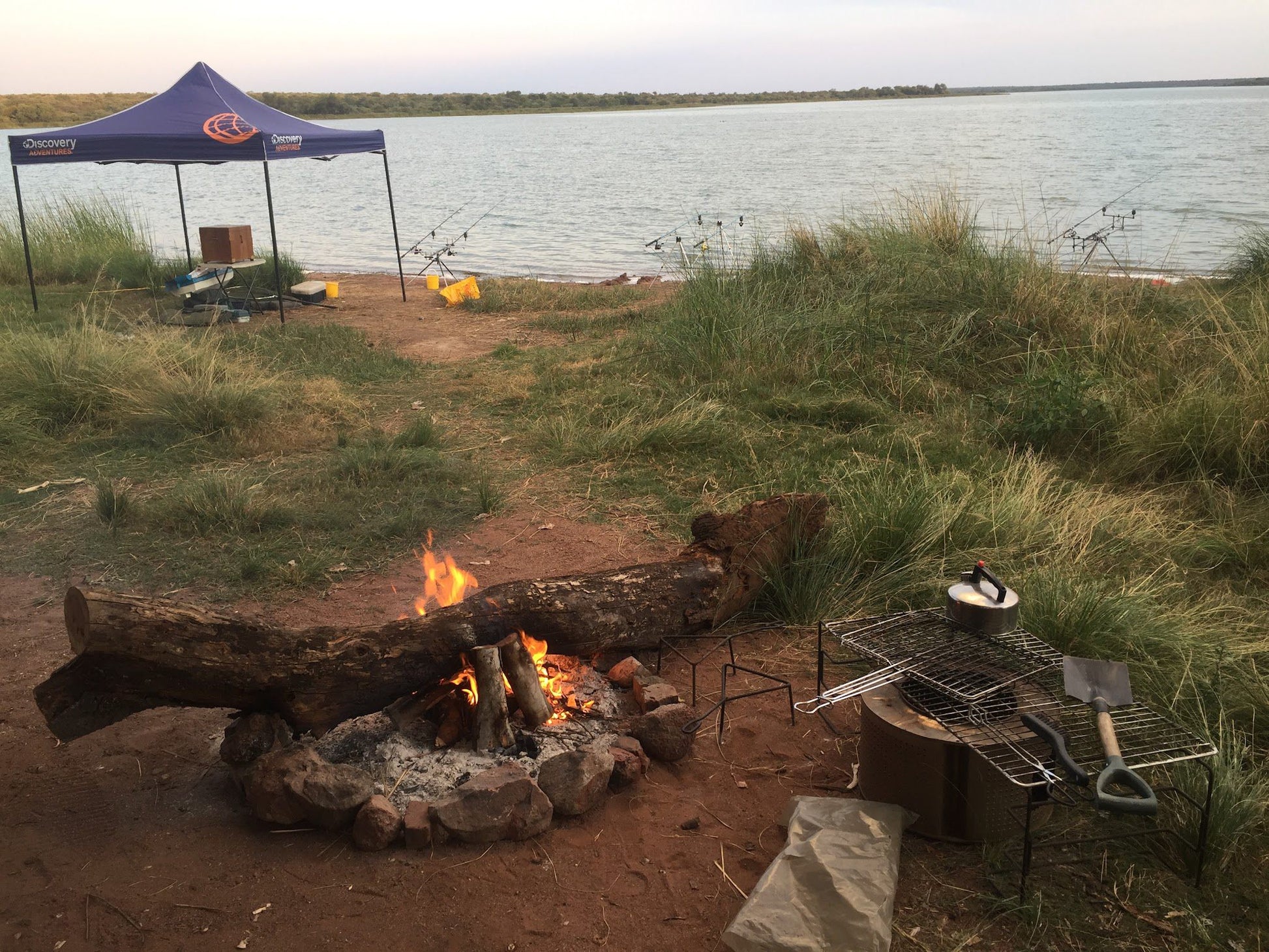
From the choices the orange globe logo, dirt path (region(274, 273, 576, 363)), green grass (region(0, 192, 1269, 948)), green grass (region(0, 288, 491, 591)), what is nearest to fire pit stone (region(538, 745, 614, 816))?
green grass (region(0, 192, 1269, 948))

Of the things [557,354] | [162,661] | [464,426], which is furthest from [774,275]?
[162,661]

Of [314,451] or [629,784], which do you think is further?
[314,451]

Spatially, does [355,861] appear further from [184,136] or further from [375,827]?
[184,136]

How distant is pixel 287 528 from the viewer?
→ 559 centimetres

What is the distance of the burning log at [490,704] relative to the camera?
3449 mm

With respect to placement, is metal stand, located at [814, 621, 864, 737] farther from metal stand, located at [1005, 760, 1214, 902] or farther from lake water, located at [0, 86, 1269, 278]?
lake water, located at [0, 86, 1269, 278]

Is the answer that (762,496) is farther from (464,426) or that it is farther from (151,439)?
(151,439)

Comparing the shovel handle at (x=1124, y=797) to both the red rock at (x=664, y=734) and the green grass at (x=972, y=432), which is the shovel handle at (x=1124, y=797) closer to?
the green grass at (x=972, y=432)

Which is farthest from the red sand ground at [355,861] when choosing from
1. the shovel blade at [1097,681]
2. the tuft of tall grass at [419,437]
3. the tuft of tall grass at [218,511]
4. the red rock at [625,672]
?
the tuft of tall grass at [419,437]

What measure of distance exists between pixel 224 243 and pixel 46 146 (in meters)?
2.15

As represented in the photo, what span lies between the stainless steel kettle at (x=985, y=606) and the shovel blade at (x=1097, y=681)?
283 mm

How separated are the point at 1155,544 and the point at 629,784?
3.31m

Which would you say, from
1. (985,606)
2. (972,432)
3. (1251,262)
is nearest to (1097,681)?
(985,606)

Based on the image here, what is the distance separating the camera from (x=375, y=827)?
10.0ft
